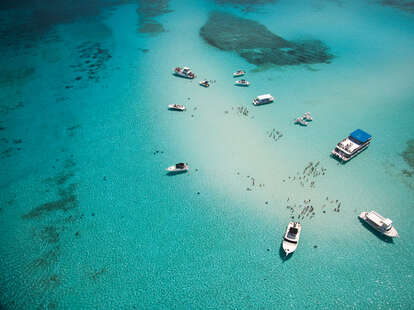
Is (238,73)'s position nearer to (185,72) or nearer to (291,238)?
(185,72)

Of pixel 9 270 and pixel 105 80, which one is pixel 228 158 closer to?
pixel 9 270

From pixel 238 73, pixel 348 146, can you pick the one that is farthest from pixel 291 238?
pixel 238 73

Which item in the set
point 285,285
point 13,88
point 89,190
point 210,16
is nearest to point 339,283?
point 285,285

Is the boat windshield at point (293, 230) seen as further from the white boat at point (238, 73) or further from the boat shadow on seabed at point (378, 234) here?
the white boat at point (238, 73)

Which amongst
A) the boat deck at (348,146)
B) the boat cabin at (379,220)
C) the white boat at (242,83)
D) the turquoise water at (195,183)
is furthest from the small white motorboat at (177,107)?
the boat cabin at (379,220)

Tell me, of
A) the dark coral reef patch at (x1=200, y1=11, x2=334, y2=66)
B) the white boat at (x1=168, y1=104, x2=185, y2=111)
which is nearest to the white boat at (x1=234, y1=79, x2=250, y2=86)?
the dark coral reef patch at (x1=200, y1=11, x2=334, y2=66)

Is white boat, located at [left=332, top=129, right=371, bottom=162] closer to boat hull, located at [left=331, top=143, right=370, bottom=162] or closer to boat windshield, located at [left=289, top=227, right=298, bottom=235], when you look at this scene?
boat hull, located at [left=331, top=143, right=370, bottom=162]
